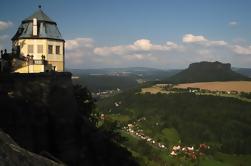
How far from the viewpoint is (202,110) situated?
170 m

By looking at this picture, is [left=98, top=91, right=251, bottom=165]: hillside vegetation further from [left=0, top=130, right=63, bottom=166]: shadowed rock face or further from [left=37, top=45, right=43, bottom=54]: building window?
[left=0, top=130, right=63, bottom=166]: shadowed rock face

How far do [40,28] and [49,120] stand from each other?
13.6 m

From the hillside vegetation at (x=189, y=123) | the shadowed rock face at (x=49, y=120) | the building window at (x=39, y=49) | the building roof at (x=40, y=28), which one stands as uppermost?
the building roof at (x=40, y=28)

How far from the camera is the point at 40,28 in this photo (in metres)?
40.9

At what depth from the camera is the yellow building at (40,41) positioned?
40.4 m

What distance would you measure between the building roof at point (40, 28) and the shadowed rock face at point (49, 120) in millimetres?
6911

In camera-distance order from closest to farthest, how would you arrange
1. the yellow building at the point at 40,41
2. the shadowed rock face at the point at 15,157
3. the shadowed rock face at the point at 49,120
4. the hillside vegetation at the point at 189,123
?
1. the shadowed rock face at the point at 15,157
2. the shadowed rock face at the point at 49,120
3. the yellow building at the point at 40,41
4. the hillside vegetation at the point at 189,123

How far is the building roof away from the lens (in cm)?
4075

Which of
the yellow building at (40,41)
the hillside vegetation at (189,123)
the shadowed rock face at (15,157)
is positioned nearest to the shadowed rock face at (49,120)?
the yellow building at (40,41)

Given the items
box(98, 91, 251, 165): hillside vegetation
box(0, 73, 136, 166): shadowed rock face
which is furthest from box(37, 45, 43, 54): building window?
box(98, 91, 251, 165): hillside vegetation

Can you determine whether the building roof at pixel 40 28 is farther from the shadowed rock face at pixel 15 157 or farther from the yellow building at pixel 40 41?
the shadowed rock face at pixel 15 157

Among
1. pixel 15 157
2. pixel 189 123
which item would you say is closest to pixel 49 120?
pixel 15 157

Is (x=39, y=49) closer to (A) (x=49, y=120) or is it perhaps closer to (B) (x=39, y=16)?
(B) (x=39, y=16)

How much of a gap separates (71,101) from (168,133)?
117255 mm
